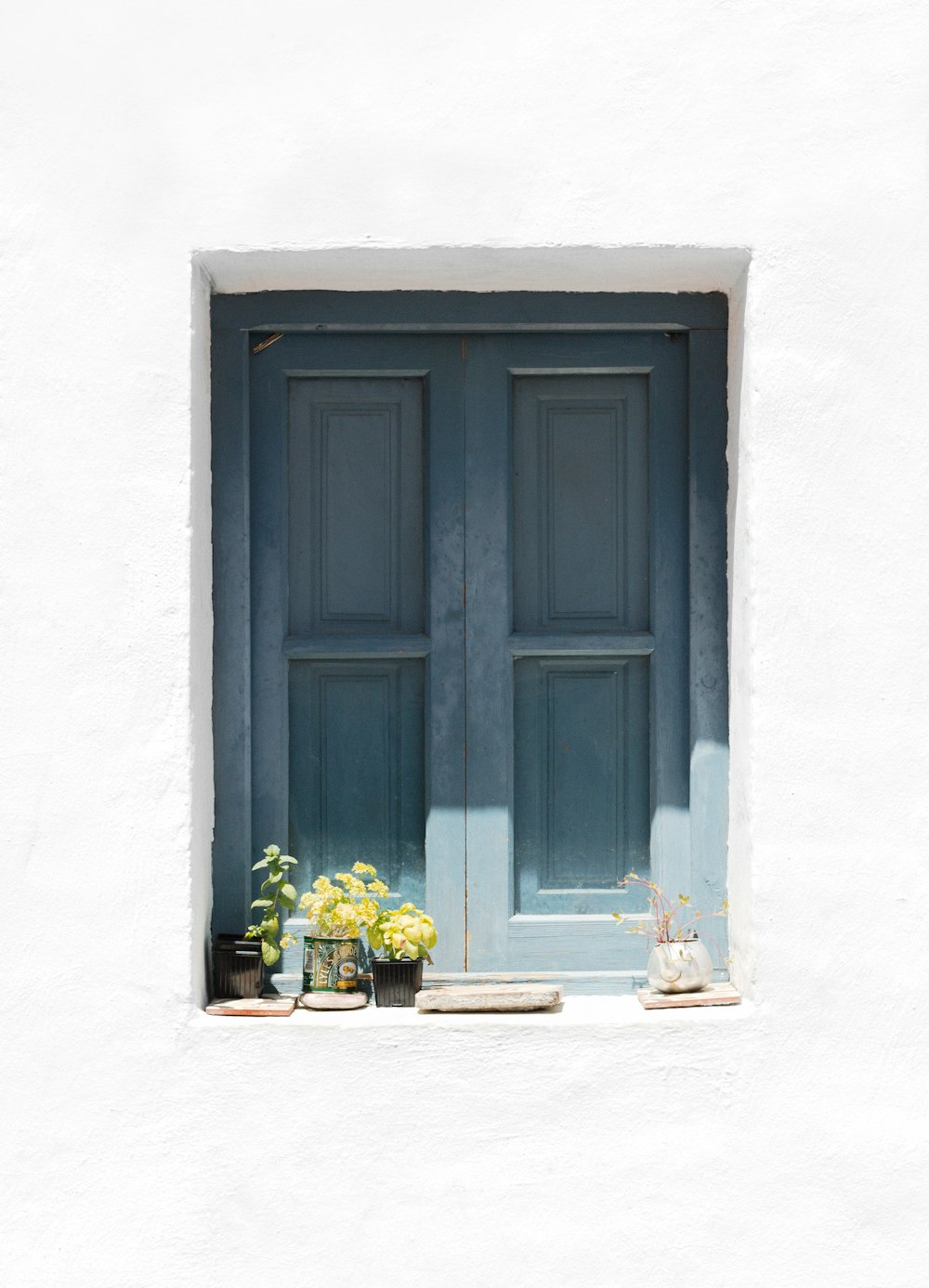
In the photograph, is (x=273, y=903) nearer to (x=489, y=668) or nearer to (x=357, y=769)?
(x=357, y=769)

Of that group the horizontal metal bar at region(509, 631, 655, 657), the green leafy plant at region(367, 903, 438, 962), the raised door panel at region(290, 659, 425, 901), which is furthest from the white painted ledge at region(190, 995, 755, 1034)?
the horizontal metal bar at region(509, 631, 655, 657)

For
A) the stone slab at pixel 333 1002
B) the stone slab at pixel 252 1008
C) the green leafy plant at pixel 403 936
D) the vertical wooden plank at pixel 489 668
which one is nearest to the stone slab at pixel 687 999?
the vertical wooden plank at pixel 489 668

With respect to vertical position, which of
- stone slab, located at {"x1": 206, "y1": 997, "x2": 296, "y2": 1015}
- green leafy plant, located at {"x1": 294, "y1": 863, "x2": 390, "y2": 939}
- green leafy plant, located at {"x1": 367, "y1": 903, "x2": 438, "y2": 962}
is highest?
green leafy plant, located at {"x1": 294, "y1": 863, "x2": 390, "y2": 939}

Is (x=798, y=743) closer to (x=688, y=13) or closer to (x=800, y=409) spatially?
(x=800, y=409)

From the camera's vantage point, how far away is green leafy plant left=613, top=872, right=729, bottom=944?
3.00 m

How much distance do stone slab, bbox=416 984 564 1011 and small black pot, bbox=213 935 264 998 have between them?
1.22 feet

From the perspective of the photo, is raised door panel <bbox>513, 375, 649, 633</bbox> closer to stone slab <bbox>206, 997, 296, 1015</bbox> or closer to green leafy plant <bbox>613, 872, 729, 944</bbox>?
green leafy plant <bbox>613, 872, 729, 944</bbox>

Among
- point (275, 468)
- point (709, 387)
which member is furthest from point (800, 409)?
point (275, 468)

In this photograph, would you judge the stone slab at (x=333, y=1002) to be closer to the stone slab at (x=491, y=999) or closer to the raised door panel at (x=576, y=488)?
the stone slab at (x=491, y=999)

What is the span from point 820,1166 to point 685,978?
47cm

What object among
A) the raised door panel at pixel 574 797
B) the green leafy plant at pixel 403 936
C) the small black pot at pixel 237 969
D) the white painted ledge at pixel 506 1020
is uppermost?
the raised door panel at pixel 574 797

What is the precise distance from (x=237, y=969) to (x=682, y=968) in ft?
3.22

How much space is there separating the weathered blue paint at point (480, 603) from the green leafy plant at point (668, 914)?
44 millimetres

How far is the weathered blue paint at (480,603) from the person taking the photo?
120 inches
